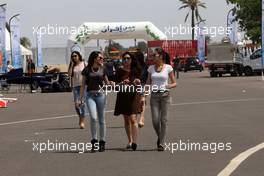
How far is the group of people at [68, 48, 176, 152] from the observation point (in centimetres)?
1263

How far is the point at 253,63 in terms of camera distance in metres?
55.0

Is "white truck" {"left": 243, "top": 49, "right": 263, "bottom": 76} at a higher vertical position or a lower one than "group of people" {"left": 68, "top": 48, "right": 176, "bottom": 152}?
lower

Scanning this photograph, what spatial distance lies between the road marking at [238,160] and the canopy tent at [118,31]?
39.1 metres

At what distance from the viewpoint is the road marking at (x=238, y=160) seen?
9836mm

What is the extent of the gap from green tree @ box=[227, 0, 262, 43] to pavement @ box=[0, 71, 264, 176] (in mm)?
46987

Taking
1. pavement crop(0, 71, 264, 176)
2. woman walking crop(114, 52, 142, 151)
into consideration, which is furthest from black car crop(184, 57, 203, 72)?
woman walking crop(114, 52, 142, 151)

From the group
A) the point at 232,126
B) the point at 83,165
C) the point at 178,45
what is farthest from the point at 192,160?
the point at 178,45

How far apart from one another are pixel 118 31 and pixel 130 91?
1538 inches

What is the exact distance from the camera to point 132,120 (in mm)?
12914

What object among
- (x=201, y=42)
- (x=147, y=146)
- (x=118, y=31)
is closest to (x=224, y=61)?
(x=118, y=31)

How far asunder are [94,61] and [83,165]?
2.84m

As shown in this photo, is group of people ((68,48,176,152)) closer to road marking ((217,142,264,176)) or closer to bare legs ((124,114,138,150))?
bare legs ((124,114,138,150))

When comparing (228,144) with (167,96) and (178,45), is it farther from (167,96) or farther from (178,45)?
(178,45)

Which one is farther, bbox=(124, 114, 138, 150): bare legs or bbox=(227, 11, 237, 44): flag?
bbox=(227, 11, 237, 44): flag
